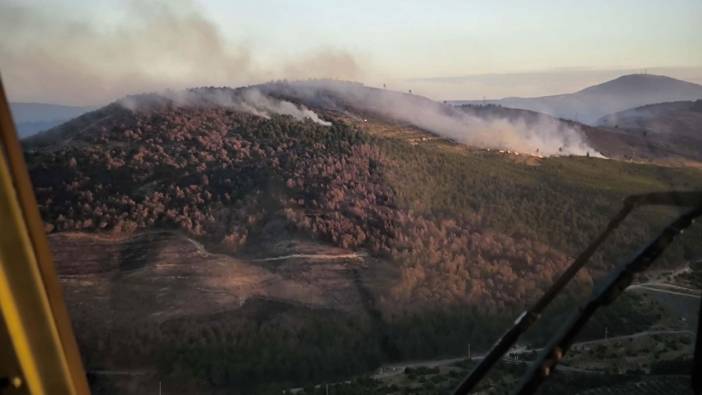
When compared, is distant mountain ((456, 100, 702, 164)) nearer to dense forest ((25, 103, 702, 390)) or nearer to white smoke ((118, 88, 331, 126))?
dense forest ((25, 103, 702, 390))

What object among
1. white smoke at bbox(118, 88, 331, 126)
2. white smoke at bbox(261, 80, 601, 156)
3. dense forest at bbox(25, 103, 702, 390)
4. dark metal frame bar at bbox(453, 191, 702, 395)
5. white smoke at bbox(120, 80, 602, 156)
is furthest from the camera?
white smoke at bbox(261, 80, 601, 156)

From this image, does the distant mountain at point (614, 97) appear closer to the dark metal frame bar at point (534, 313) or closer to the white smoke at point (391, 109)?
the white smoke at point (391, 109)

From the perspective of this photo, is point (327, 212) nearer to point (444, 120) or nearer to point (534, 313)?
point (444, 120)

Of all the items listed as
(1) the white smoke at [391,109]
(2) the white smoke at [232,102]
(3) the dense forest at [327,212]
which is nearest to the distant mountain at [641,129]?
(1) the white smoke at [391,109]

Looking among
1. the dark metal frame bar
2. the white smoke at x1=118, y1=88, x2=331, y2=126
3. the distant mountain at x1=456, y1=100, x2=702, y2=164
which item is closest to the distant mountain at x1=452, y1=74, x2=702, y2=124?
the distant mountain at x1=456, y1=100, x2=702, y2=164

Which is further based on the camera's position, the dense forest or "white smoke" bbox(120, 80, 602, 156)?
"white smoke" bbox(120, 80, 602, 156)

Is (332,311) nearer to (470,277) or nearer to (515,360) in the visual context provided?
(470,277)
